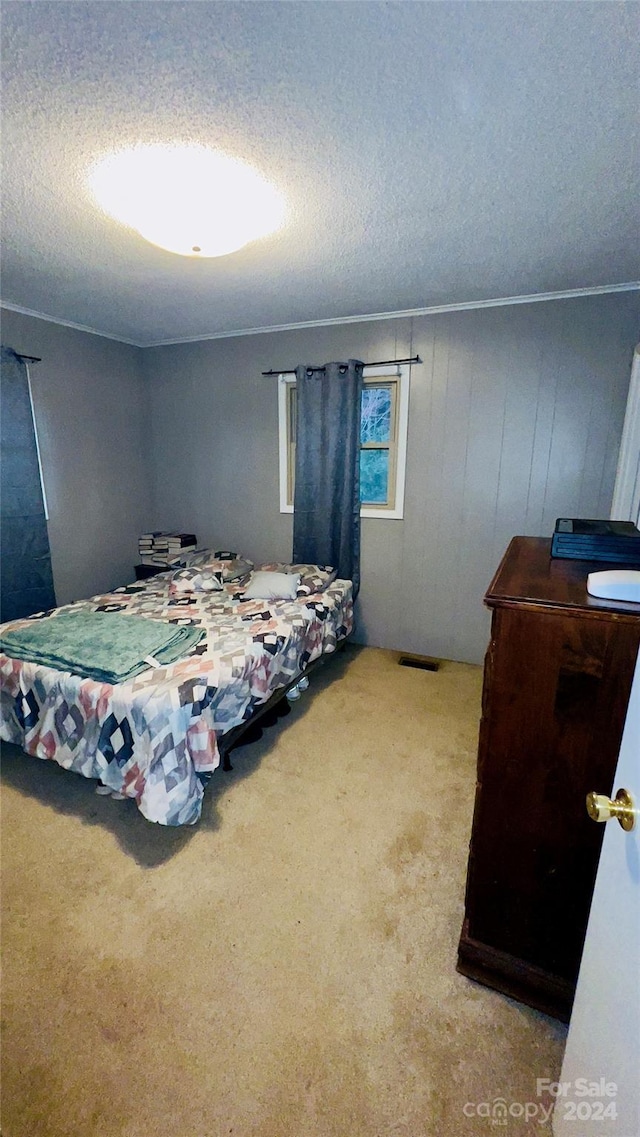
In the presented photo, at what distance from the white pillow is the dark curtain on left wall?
154 cm

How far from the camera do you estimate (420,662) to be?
328 cm

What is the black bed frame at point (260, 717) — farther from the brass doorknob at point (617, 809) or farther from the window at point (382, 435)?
the brass doorknob at point (617, 809)

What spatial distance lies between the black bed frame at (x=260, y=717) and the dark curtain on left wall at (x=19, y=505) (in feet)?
6.37

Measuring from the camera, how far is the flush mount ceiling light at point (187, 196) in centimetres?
149

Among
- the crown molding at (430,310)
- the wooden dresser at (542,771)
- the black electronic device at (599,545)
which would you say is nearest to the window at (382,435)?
the crown molding at (430,310)

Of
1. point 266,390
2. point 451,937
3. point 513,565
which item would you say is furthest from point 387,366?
point 451,937

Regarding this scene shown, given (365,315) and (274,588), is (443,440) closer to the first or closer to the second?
(365,315)

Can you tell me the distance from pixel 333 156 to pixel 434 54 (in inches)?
18.2

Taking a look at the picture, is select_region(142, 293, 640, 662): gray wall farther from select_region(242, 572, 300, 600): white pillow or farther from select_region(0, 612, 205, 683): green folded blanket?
select_region(0, 612, 205, 683): green folded blanket

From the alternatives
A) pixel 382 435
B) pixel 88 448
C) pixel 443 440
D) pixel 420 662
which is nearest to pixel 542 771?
pixel 420 662

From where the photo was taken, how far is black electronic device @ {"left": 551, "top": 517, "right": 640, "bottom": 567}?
1396mm

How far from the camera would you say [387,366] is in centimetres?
311

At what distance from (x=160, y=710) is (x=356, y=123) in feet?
6.67

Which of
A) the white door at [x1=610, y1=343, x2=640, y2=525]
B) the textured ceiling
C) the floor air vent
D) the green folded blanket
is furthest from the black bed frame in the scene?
the textured ceiling
